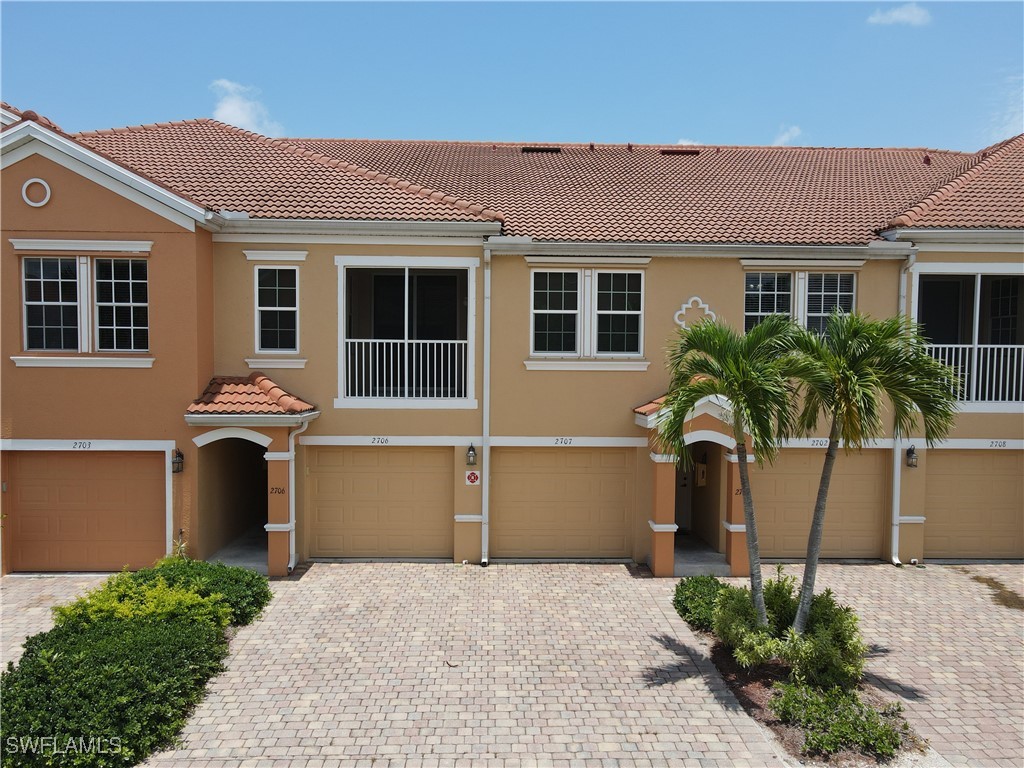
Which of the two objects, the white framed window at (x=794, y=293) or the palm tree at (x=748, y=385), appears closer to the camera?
the palm tree at (x=748, y=385)

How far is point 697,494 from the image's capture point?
45.6ft

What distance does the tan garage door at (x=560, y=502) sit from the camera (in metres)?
12.4

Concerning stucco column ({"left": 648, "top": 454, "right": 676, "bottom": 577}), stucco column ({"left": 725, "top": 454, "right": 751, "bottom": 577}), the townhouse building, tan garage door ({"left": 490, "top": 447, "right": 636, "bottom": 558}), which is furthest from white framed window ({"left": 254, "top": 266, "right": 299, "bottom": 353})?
stucco column ({"left": 725, "top": 454, "right": 751, "bottom": 577})

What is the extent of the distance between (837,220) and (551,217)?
19.6 feet

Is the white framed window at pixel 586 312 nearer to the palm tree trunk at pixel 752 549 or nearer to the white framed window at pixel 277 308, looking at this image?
the palm tree trunk at pixel 752 549

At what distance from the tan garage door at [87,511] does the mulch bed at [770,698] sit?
9996mm

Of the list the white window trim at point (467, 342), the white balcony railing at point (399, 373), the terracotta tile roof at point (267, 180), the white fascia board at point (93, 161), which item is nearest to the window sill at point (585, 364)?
the white window trim at point (467, 342)

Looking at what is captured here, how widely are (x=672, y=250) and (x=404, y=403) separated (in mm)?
6008

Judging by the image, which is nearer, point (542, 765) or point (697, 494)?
point (542, 765)

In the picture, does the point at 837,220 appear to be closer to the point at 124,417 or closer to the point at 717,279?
the point at 717,279

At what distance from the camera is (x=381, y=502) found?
12.2 m

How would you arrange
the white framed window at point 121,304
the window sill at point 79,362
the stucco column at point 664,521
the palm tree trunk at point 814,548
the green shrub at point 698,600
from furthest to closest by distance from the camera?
the stucco column at point 664,521 → the white framed window at point 121,304 → the window sill at point 79,362 → the green shrub at point 698,600 → the palm tree trunk at point 814,548

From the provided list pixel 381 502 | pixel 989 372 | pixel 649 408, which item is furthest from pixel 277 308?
pixel 989 372

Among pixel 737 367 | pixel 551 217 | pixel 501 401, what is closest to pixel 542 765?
pixel 737 367
